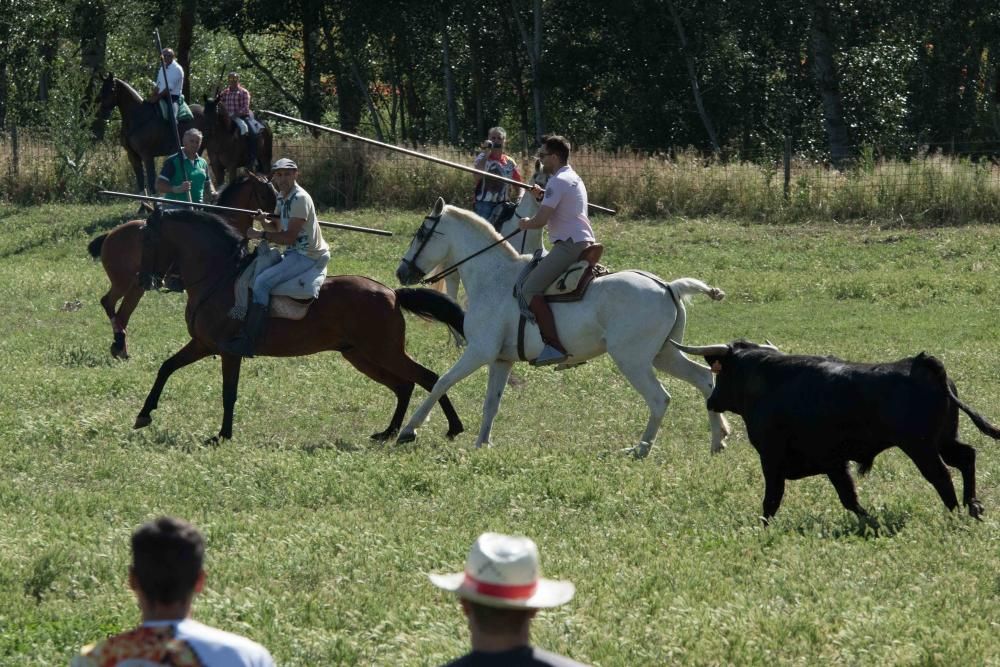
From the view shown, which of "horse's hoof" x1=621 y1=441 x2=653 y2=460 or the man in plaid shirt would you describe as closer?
"horse's hoof" x1=621 y1=441 x2=653 y2=460

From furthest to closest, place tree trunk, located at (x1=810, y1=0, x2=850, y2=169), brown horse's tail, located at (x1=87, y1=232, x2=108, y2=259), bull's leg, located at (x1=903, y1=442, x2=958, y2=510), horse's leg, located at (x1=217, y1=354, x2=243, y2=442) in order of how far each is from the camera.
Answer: tree trunk, located at (x1=810, y1=0, x2=850, y2=169), brown horse's tail, located at (x1=87, y1=232, x2=108, y2=259), horse's leg, located at (x1=217, y1=354, x2=243, y2=442), bull's leg, located at (x1=903, y1=442, x2=958, y2=510)

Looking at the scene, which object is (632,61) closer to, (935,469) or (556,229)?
(556,229)

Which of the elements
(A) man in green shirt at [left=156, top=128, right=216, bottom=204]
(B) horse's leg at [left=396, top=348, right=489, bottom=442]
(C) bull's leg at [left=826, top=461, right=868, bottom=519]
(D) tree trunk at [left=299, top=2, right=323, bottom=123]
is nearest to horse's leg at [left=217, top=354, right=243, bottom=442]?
(B) horse's leg at [left=396, top=348, right=489, bottom=442]

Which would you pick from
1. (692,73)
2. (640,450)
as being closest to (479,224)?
(640,450)

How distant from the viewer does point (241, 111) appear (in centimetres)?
2841

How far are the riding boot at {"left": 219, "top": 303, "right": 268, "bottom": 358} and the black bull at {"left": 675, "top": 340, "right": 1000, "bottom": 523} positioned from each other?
4847 mm

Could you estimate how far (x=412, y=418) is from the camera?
1314 centimetres

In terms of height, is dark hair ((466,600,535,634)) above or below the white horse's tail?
above

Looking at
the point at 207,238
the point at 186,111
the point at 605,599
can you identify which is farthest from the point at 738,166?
the point at 605,599

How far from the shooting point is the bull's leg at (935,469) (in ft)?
30.3

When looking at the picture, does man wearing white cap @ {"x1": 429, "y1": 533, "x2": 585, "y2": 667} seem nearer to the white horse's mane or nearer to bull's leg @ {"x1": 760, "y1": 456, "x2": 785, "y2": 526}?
bull's leg @ {"x1": 760, "y1": 456, "x2": 785, "y2": 526}

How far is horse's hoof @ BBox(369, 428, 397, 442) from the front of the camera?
13.6 meters

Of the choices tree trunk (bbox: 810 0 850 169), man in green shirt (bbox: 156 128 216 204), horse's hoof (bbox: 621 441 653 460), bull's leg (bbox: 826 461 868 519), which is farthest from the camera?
tree trunk (bbox: 810 0 850 169)

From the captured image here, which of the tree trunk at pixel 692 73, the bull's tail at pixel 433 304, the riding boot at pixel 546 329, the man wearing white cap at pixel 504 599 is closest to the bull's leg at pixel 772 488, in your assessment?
the riding boot at pixel 546 329
